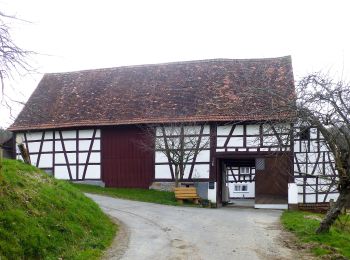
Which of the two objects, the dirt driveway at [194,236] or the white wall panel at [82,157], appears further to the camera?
the white wall panel at [82,157]

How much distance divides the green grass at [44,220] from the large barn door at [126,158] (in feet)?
39.2

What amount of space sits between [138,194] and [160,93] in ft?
20.7

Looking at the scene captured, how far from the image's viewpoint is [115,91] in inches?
1092

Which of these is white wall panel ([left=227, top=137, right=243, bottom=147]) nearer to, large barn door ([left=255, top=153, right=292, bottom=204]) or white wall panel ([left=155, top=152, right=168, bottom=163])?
large barn door ([left=255, top=153, right=292, bottom=204])

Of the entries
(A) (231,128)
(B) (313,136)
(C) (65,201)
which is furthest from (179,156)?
(C) (65,201)

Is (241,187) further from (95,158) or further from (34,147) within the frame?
(34,147)

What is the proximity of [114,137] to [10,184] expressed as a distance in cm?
1586

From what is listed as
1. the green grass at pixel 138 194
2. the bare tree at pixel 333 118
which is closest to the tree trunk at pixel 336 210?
the bare tree at pixel 333 118

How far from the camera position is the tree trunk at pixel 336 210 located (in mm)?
11680

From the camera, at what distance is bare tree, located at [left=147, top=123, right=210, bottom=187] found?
23281 mm

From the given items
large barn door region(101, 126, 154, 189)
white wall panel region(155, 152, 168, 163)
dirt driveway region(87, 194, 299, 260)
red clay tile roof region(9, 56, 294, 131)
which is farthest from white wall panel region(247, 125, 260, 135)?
dirt driveway region(87, 194, 299, 260)

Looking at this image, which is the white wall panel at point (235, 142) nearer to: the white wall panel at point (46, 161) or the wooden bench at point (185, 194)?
the wooden bench at point (185, 194)

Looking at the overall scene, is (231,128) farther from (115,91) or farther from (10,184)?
(10,184)

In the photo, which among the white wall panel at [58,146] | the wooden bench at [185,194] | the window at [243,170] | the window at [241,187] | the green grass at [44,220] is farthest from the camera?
the window at [241,187]
